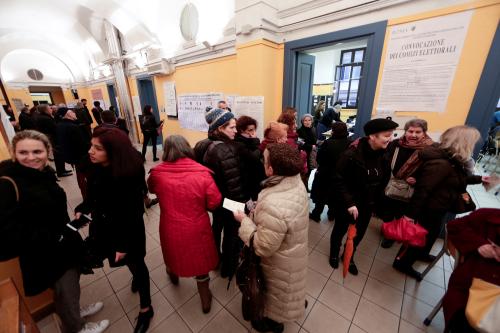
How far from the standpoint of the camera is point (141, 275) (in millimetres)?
1489

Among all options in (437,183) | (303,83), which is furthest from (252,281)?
(303,83)

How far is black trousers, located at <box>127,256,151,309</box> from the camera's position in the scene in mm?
1440

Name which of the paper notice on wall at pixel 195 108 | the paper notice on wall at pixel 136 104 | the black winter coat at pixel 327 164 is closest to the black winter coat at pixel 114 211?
the black winter coat at pixel 327 164

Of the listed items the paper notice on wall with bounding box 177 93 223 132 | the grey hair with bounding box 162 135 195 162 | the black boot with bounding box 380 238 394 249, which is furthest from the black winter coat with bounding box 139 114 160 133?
the black boot with bounding box 380 238 394 249

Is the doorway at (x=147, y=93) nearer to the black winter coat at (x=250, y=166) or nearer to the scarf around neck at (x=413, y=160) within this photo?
the black winter coat at (x=250, y=166)

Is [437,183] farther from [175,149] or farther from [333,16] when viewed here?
[333,16]

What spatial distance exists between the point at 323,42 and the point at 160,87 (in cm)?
450

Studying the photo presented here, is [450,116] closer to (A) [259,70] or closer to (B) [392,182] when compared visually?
(B) [392,182]

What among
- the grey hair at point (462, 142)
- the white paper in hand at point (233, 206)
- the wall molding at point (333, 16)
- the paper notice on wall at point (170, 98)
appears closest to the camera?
the white paper in hand at point (233, 206)

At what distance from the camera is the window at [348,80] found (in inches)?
283

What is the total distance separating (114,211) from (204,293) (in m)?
0.94

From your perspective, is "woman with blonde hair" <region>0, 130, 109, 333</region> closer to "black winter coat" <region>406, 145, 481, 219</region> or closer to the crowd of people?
the crowd of people

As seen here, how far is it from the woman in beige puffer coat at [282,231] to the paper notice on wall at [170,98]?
4.90 m

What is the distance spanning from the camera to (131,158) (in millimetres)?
1274
